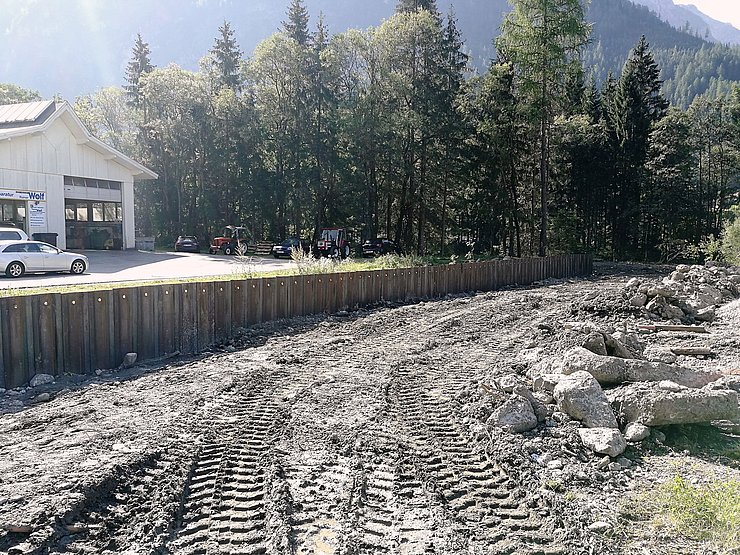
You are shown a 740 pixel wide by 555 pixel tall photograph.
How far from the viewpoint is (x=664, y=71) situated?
182 meters

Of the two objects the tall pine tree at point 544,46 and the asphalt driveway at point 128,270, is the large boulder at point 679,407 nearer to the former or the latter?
the asphalt driveway at point 128,270

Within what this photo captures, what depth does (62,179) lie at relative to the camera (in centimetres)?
2925

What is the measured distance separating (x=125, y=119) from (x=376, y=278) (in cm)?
4757

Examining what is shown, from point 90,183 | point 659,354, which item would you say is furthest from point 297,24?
point 659,354

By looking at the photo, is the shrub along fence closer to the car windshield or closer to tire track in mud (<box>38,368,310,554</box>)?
tire track in mud (<box>38,368,310,554</box>)

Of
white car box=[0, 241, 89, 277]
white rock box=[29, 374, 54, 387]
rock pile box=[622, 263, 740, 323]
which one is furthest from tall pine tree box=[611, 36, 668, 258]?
white rock box=[29, 374, 54, 387]

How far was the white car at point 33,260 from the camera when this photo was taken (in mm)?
18234

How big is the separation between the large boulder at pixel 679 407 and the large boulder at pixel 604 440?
41 cm

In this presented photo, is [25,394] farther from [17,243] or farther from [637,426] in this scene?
[17,243]

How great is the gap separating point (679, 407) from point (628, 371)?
1.35 metres

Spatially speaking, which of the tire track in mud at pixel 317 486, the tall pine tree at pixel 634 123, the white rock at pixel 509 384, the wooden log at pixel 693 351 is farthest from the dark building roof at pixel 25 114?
the tall pine tree at pixel 634 123

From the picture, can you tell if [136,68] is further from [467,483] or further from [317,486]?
[467,483]

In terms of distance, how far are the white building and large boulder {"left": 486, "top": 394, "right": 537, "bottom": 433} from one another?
2718 cm

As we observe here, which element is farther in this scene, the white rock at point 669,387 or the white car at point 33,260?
the white car at point 33,260
